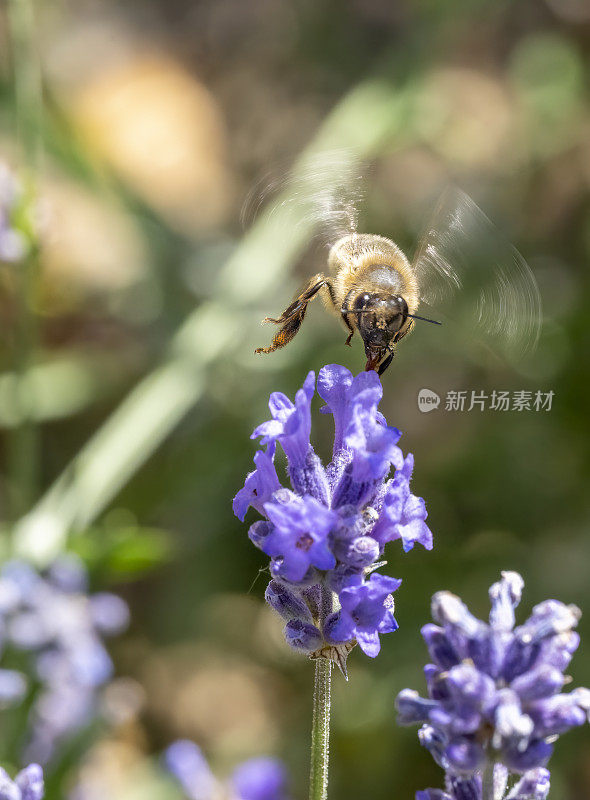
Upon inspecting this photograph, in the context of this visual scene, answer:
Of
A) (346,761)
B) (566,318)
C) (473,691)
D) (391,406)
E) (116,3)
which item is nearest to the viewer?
(473,691)

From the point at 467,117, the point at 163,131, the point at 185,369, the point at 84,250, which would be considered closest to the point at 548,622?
the point at 185,369

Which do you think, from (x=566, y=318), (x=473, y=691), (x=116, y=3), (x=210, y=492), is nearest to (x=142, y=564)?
(x=210, y=492)

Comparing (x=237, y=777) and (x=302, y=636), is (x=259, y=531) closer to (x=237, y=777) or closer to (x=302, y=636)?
(x=302, y=636)

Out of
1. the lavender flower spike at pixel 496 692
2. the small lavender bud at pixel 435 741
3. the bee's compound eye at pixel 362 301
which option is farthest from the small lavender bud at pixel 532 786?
the bee's compound eye at pixel 362 301

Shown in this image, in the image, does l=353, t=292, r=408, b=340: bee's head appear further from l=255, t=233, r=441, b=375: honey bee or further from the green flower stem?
the green flower stem

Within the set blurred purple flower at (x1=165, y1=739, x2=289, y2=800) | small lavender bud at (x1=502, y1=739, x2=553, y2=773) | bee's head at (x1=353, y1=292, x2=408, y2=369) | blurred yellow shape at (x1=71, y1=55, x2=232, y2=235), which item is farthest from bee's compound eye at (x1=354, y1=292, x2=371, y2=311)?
blurred yellow shape at (x1=71, y1=55, x2=232, y2=235)

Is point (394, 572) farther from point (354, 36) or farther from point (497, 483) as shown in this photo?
point (354, 36)
